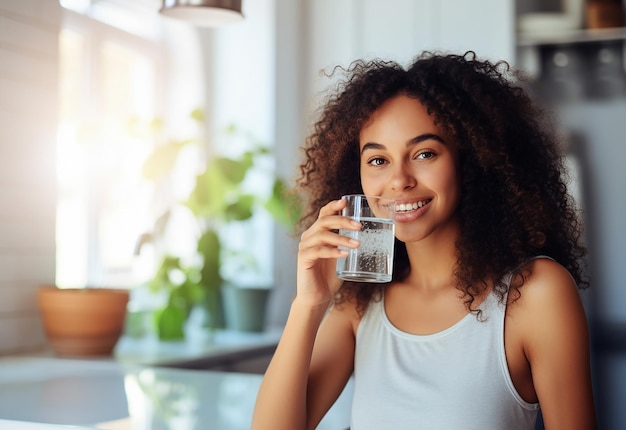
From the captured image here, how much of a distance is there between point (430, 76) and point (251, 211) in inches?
62.2

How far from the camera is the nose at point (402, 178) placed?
1.38 metres

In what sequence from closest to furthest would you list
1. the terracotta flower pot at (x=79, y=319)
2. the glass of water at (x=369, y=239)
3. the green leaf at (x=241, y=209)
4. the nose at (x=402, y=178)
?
the glass of water at (x=369, y=239)
the nose at (x=402, y=178)
the terracotta flower pot at (x=79, y=319)
the green leaf at (x=241, y=209)

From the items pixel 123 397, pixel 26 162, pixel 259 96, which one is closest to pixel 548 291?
pixel 123 397

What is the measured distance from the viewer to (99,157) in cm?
288

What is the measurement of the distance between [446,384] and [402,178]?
35 cm

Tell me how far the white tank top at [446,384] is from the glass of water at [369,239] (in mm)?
202

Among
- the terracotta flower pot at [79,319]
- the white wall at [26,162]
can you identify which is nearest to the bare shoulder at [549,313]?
the terracotta flower pot at [79,319]

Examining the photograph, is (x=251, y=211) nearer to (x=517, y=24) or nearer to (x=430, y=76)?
(x=517, y=24)

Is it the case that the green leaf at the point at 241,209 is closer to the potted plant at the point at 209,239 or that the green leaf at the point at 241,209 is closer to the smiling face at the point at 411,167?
the potted plant at the point at 209,239

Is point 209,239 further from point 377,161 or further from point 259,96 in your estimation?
point 377,161

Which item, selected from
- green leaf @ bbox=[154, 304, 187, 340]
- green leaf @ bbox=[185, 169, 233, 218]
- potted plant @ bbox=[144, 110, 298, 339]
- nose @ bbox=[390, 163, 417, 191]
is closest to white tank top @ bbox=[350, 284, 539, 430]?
nose @ bbox=[390, 163, 417, 191]

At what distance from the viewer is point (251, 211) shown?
2.99 metres

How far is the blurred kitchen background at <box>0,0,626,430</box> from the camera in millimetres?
2803

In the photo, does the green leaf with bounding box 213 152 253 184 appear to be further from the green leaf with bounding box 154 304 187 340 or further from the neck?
the neck
